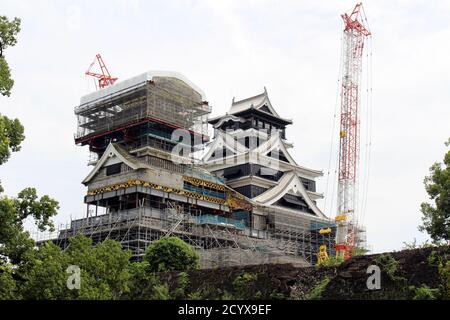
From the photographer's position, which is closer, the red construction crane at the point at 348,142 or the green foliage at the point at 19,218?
the green foliage at the point at 19,218

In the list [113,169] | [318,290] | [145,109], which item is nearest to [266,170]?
[145,109]

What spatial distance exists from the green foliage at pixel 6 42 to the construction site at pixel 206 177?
45226mm

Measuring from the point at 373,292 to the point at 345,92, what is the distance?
Result: 73.3 meters

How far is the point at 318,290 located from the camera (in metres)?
33.8

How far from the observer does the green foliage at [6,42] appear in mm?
29359

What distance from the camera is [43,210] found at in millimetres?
30000

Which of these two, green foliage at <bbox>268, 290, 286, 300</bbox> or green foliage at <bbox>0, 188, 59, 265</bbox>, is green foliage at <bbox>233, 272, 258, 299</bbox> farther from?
green foliage at <bbox>0, 188, 59, 265</bbox>

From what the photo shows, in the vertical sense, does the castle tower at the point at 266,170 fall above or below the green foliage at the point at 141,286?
above

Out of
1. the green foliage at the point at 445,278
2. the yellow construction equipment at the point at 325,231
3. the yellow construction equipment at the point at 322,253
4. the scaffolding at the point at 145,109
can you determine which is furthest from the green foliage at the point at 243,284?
the yellow construction equipment at the point at 325,231

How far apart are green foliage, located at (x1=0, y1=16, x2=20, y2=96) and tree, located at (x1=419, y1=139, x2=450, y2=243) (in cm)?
3197

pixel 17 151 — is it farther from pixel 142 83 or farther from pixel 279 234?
pixel 279 234

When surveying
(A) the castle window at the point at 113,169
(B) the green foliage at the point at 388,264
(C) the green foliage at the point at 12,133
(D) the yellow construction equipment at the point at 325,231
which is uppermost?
(A) the castle window at the point at 113,169

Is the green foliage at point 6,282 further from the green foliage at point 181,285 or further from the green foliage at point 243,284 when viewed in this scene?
the green foliage at point 243,284
